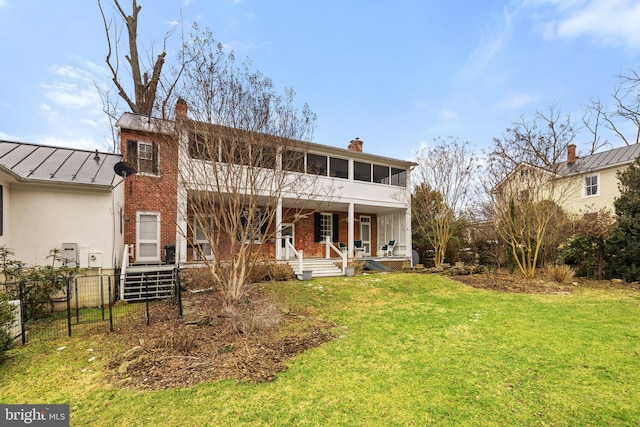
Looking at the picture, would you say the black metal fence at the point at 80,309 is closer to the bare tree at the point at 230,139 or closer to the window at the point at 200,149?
the bare tree at the point at 230,139

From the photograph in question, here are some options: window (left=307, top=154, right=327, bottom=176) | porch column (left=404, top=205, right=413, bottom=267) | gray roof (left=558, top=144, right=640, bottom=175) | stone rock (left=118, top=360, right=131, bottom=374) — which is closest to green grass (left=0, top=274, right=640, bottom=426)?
stone rock (left=118, top=360, right=131, bottom=374)

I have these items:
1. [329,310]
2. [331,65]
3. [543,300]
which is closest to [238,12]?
[331,65]

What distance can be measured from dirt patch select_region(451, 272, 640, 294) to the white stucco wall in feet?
42.6

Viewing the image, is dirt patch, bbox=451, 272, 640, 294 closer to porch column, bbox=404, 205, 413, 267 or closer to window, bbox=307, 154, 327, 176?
porch column, bbox=404, 205, 413, 267

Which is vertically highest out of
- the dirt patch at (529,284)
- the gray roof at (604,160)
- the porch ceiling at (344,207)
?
the gray roof at (604,160)

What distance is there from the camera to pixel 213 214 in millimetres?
6758

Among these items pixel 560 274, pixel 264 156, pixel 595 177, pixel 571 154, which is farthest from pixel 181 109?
pixel 571 154

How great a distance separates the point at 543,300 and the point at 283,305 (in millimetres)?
7631

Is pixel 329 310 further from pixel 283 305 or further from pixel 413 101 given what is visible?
pixel 413 101

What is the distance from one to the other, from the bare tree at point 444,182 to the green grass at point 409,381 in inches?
331

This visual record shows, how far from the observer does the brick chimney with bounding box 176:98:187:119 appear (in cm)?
645

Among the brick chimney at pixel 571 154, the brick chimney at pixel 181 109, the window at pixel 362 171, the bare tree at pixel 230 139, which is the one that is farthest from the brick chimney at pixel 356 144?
the brick chimney at pixel 571 154

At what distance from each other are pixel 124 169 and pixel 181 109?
5.18m

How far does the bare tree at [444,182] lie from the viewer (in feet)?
47.5
